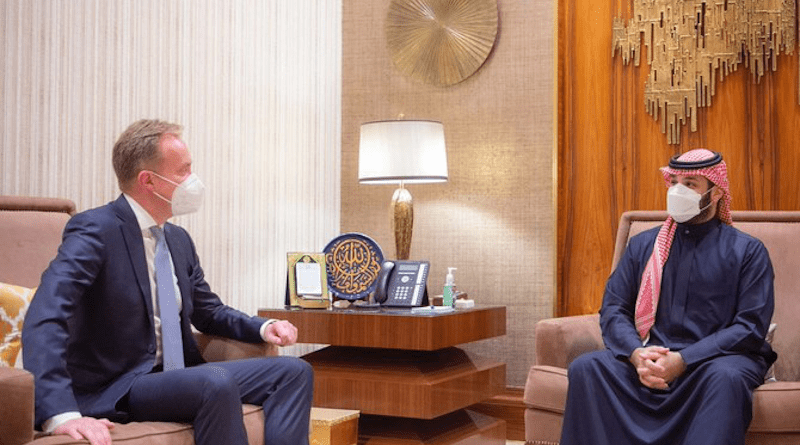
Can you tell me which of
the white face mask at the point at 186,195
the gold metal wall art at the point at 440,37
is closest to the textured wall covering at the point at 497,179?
the gold metal wall art at the point at 440,37

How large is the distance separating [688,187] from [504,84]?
1487 mm

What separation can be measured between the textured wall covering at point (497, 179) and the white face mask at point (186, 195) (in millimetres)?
2168

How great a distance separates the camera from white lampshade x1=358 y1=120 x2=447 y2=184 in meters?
4.05

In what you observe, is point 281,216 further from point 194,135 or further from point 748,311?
point 748,311

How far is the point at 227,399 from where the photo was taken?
2305 mm

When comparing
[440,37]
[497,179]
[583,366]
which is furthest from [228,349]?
[440,37]

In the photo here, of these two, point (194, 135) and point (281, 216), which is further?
point (281, 216)

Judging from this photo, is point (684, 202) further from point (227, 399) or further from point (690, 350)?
point (227, 399)

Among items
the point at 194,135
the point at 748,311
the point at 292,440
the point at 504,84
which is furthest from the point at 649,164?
the point at 292,440

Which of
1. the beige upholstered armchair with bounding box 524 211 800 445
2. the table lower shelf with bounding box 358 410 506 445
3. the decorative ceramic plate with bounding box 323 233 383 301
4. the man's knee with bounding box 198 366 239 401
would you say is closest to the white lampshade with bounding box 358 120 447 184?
the decorative ceramic plate with bounding box 323 233 383 301

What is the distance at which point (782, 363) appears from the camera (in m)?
3.28

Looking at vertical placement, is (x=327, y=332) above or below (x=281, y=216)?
below

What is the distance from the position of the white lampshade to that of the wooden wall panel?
663 millimetres

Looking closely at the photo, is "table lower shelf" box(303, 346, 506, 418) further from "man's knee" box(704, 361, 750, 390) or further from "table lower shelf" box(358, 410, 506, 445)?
"man's knee" box(704, 361, 750, 390)
